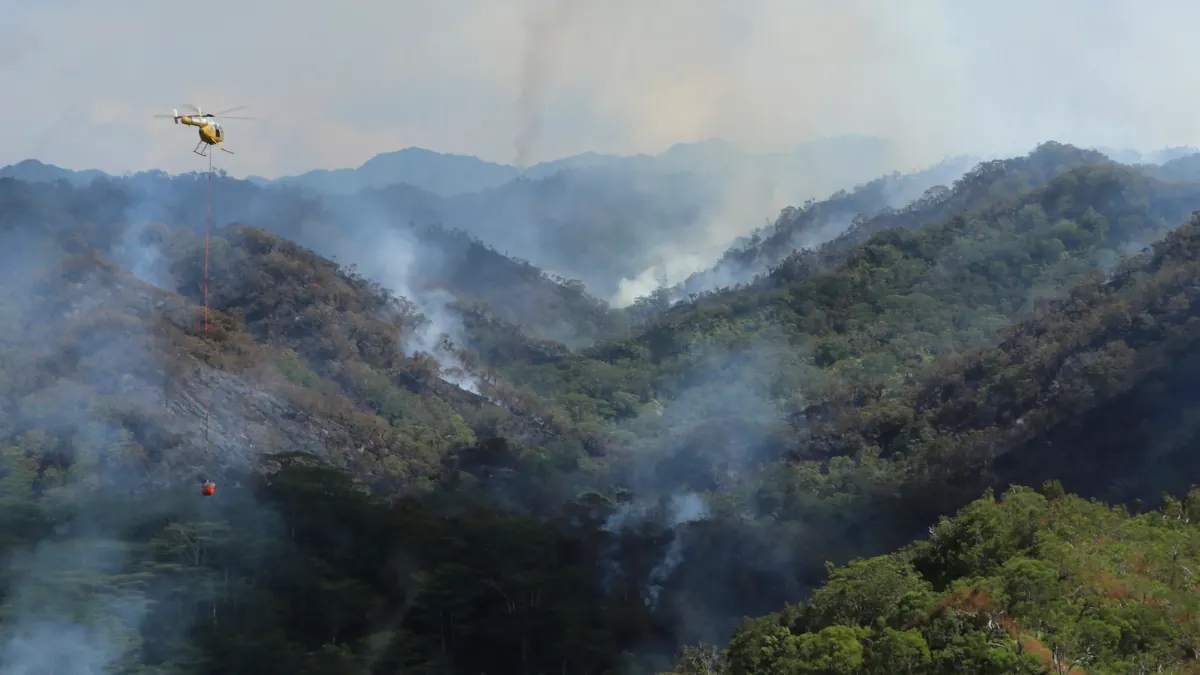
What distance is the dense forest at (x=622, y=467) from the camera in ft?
101

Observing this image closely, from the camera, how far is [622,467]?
70.3 m

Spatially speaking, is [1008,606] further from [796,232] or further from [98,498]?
[796,232]

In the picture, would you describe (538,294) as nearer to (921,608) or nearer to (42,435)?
(42,435)

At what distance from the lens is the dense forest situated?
101ft

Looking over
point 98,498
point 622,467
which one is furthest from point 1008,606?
point 622,467

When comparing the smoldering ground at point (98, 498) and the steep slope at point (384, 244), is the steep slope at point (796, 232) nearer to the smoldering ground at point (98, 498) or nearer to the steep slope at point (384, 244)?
the steep slope at point (384, 244)

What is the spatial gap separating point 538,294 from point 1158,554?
4639 inches

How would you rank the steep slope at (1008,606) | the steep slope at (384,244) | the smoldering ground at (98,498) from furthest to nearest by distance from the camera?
the steep slope at (384,244), the smoldering ground at (98,498), the steep slope at (1008,606)

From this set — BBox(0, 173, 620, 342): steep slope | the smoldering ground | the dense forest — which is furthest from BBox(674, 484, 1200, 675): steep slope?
BBox(0, 173, 620, 342): steep slope

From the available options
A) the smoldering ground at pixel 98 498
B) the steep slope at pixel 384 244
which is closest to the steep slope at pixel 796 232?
the steep slope at pixel 384 244

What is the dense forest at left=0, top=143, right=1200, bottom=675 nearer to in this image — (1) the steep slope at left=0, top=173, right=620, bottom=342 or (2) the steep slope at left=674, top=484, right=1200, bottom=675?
(2) the steep slope at left=674, top=484, right=1200, bottom=675

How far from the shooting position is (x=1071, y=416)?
172 feet

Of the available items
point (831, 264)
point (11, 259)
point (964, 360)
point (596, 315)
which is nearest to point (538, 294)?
point (596, 315)

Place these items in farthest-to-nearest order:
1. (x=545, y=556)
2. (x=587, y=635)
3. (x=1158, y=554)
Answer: (x=545, y=556) → (x=587, y=635) → (x=1158, y=554)
